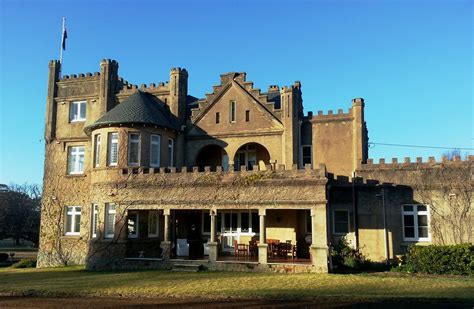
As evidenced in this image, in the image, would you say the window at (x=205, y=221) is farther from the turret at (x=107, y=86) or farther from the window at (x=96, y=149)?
the turret at (x=107, y=86)

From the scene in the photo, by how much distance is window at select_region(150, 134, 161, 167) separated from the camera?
2570 centimetres

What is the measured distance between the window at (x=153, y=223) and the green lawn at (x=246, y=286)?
4.53 metres

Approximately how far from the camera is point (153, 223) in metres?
25.2

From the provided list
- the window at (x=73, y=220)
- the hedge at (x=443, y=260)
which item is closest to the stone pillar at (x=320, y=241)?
the hedge at (x=443, y=260)

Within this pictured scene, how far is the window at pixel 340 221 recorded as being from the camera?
24766mm

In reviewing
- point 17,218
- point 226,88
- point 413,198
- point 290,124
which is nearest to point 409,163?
point 413,198

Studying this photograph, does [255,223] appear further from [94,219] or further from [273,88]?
[273,88]

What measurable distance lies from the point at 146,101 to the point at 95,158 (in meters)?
4.86

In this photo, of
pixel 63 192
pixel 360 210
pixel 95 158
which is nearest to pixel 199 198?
pixel 95 158

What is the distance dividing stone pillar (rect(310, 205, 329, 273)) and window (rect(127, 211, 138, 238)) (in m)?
10.2

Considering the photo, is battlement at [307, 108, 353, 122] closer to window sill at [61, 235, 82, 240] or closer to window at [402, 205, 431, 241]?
window at [402, 205, 431, 241]

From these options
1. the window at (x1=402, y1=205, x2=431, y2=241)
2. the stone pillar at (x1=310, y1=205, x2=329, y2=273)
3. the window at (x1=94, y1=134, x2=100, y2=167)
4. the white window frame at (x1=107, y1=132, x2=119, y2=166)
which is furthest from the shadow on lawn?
the window at (x1=94, y1=134, x2=100, y2=167)

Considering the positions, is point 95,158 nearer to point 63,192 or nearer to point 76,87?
point 63,192

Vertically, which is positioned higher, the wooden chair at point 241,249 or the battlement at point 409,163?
the battlement at point 409,163
